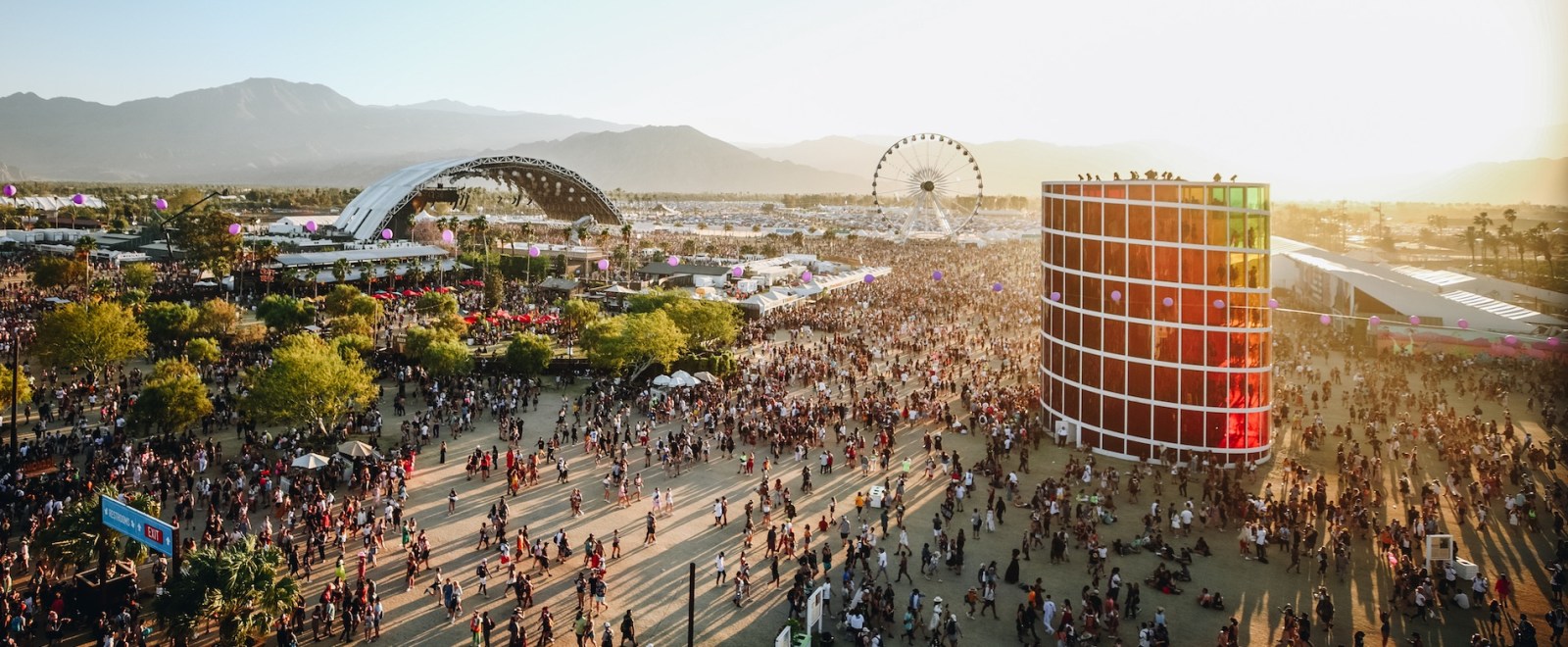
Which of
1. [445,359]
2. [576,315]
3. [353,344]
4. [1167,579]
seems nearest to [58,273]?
[353,344]

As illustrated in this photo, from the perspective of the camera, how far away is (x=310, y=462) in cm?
2075

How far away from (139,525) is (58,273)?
151 feet

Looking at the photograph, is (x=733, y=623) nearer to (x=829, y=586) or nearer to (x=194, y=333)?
(x=829, y=586)

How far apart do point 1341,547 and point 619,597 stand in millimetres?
13269

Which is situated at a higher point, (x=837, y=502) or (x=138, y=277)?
(x=138, y=277)

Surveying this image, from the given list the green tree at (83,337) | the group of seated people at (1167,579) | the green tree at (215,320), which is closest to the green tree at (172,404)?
the green tree at (83,337)

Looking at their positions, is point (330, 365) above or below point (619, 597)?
above

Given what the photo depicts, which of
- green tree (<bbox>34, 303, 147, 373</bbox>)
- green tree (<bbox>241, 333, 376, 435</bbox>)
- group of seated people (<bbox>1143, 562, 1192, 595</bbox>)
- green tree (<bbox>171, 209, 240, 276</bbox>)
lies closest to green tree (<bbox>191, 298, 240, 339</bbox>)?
green tree (<bbox>34, 303, 147, 373</bbox>)

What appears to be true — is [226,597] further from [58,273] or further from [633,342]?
[58,273]

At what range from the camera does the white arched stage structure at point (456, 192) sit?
77000 millimetres

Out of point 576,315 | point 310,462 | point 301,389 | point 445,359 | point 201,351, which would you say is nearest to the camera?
point 310,462

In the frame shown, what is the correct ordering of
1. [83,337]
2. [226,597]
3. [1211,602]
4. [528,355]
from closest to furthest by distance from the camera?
[226,597] < [1211,602] < [83,337] < [528,355]

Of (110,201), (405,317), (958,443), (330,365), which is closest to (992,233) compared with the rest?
(405,317)

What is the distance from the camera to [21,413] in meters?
26.9
